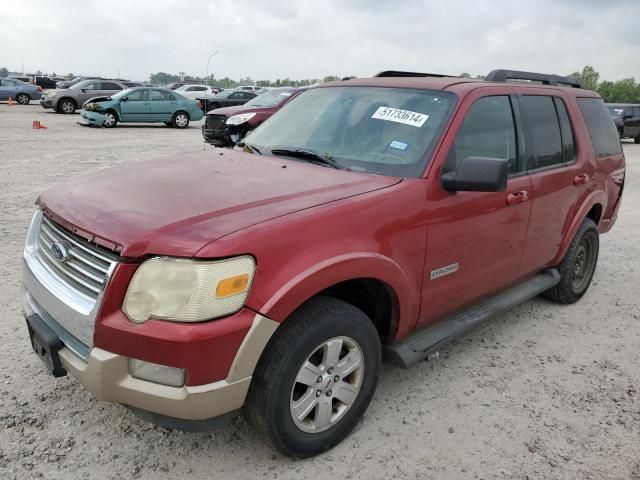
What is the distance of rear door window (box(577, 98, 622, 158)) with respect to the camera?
458 centimetres

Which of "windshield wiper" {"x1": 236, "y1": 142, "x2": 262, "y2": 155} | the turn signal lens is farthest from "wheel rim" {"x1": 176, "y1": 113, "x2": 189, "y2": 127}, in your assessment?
the turn signal lens

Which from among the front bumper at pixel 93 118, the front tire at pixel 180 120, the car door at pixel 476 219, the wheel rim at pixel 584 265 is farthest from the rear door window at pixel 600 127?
the front tire at pixel 180 120

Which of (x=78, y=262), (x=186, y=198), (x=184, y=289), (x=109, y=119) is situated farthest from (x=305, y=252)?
(x=109, y=119)

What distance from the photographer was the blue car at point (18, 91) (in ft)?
99.5

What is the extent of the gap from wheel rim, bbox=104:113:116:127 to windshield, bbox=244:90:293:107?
6924 millimetres

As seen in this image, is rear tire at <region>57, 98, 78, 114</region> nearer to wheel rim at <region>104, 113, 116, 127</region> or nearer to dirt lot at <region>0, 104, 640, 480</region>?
wheel rim at <region>104, 113, 116, 127</region>

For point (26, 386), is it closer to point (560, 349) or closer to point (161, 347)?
point (161, 347)

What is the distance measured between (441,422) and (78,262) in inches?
81.3

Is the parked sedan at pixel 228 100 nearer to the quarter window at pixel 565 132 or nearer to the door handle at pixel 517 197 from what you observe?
the quarter window at pixel 565 132

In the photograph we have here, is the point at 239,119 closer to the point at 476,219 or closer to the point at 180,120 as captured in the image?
the point at 180,120

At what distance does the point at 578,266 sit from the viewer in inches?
191

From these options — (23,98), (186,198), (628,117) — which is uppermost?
(628,117)

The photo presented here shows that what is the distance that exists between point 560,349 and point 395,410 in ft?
5.16

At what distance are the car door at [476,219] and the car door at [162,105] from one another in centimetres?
1815
